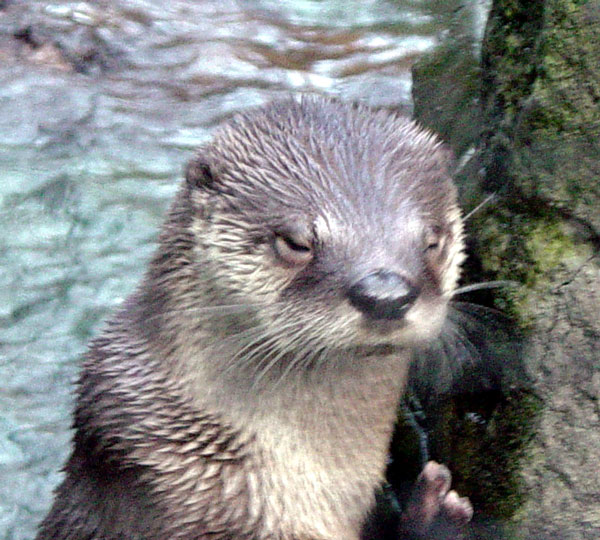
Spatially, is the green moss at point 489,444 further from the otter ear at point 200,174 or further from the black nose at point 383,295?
the otter ear at point 200,174

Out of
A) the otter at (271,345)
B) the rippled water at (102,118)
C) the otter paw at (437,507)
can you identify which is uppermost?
the otter at (271,345)

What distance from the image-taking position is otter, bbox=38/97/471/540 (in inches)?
76.9

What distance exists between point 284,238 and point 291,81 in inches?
132

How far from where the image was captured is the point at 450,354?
7.97 ft

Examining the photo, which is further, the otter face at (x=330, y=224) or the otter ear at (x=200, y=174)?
the otter ear at (x=200, y=174)

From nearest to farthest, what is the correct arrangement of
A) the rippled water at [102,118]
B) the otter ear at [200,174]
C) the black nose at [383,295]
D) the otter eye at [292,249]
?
the black nose at [383,295] < the otter eye at [292,249] < the otter ear at [200,174] < the rippled water at [102,118]

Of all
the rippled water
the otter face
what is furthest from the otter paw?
the rippled water

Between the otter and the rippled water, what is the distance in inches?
44.9

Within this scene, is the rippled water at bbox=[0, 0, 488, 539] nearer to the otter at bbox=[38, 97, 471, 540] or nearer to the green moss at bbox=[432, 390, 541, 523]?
the otter at bbox=[38, 97, 471, 540]

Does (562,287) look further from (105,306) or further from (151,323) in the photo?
(105,306)

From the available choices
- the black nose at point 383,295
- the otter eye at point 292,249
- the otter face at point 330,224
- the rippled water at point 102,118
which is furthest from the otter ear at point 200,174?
the rippled water at point 102,118

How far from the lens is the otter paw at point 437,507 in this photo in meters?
2.35

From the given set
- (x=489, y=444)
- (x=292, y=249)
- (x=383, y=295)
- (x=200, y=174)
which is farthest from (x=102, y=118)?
(x=383, y=295)

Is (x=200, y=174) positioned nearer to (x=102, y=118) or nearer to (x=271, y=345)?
(x=271, y=345)
